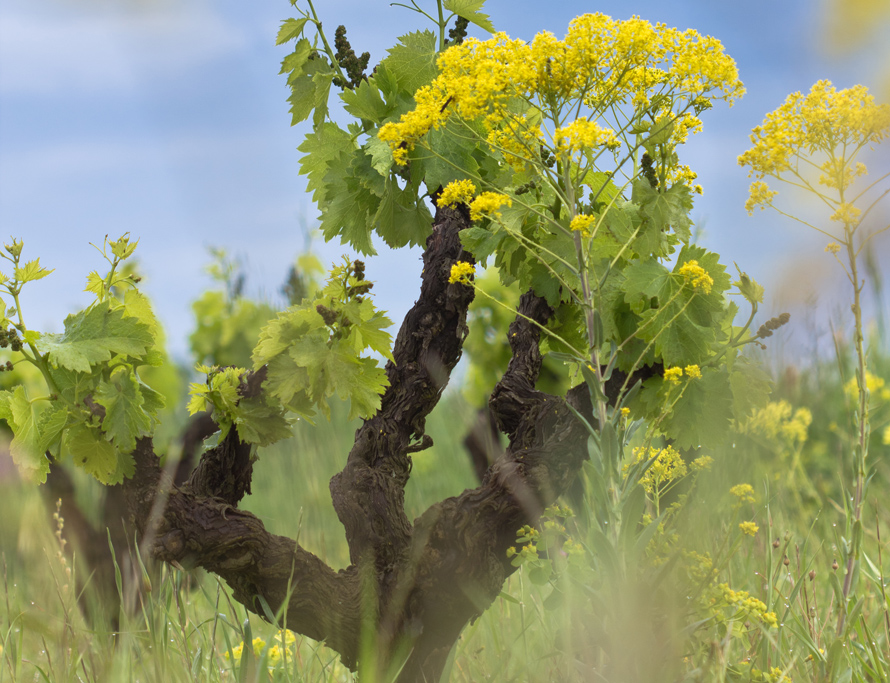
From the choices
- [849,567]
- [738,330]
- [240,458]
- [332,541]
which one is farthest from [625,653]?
[332,541]

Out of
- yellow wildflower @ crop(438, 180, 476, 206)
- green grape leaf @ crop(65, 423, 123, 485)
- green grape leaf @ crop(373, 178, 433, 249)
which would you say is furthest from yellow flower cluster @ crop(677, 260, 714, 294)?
green grape leaf @ crop(65, 423, 123, 485)

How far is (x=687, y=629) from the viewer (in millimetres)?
1932

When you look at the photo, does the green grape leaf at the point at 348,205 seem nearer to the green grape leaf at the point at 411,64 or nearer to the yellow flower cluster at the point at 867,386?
the green grape leaf at the point at 411,64

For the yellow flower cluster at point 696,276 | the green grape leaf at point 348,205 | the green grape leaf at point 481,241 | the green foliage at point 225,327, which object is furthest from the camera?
the green foliage at point 225,327

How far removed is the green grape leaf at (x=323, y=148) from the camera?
2605 mm

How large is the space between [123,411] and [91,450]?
A: 0.16 metres

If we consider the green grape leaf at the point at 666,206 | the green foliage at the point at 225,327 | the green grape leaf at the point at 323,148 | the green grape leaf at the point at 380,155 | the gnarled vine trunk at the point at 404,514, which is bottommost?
the gnarled vine trunk at the point at 404,514

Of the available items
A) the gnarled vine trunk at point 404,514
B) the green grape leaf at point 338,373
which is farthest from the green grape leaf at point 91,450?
the green grape leaf at point 338,373

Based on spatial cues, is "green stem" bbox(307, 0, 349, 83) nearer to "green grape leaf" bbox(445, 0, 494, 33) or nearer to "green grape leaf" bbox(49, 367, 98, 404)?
"green grape leaf" bbox(445, 0, 494, 33)

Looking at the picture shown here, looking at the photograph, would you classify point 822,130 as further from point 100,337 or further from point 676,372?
point 100,337

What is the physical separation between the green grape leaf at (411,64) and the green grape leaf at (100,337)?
117 cm

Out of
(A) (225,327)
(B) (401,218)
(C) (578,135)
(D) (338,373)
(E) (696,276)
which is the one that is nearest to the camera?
(C) (578,135)

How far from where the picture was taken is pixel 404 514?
2512mm

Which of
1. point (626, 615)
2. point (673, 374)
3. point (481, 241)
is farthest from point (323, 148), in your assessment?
point (626, 615)
